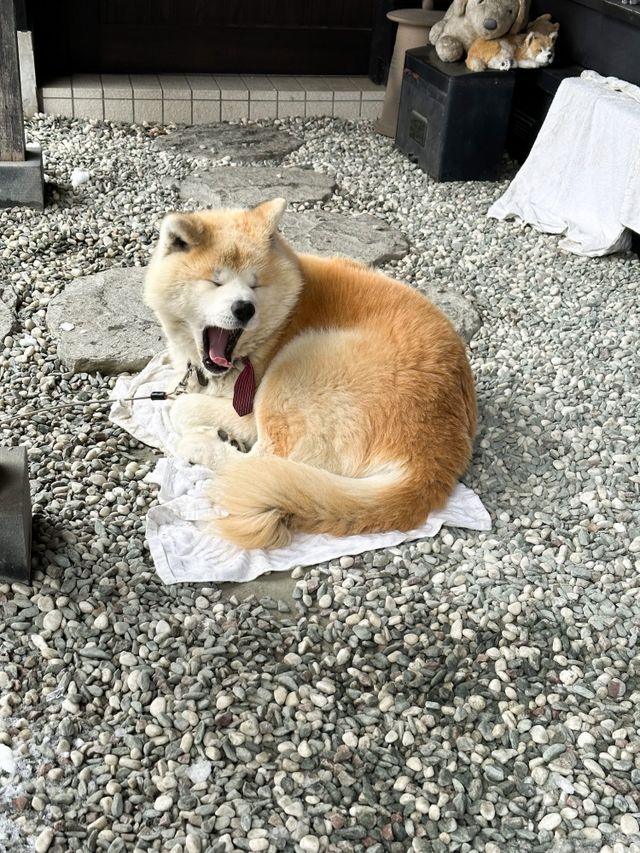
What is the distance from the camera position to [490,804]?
195cm

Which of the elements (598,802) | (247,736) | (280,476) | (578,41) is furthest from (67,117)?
(598,802)

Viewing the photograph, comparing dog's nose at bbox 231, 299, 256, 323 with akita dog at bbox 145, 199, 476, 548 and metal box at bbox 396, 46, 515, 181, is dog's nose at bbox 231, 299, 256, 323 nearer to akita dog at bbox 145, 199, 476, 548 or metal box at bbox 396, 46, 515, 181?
akita dog at bbox 145, 199, 476, 548

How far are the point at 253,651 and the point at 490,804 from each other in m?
0.70

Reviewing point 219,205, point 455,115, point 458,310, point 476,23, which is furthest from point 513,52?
point 458,310

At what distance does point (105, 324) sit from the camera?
374cm

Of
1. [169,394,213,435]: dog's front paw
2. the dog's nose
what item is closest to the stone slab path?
[169,394,213,435]: dog's front paw

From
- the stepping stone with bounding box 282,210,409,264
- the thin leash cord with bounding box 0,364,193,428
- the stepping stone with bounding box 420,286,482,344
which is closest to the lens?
the thin leash cord with bounding box 0,364,193,428


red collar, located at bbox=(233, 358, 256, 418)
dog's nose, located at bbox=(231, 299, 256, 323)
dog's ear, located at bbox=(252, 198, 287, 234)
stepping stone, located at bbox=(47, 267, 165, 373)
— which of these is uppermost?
dog's ear, located at bbox=(252, 198, 287, 234)

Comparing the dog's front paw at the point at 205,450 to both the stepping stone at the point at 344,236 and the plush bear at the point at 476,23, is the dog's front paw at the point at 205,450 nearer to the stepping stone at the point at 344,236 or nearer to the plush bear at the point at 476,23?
the stepping stone at the point at 344,236

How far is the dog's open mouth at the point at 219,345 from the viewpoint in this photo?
2.76m

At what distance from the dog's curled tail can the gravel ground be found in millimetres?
135

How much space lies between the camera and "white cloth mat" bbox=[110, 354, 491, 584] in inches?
99.2

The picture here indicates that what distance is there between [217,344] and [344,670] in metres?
1.10

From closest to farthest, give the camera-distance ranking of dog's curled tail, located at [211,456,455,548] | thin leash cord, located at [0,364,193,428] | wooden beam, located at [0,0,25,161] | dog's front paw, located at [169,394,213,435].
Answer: dog's curled tail, located at [211,456,455,548] → dog's front paw, located at [169,394,213,435] → thin leash cord, located at [0,364,193,428] → wooden beam, located at [0,0,25,161]
